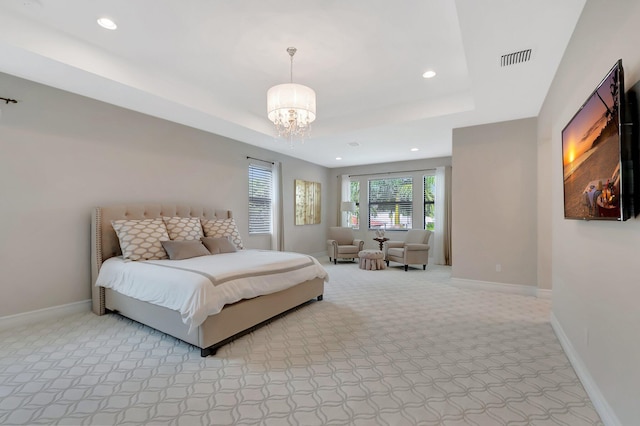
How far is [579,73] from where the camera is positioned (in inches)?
88.5

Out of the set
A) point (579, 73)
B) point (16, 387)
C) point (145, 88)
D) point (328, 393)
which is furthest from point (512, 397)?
point (145, 88)

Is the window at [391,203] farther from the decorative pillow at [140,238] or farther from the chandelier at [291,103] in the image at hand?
the decorative pillow at [140,238]

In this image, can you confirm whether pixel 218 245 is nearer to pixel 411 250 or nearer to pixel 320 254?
pixel 411 250

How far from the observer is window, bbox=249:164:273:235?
6.07 metres

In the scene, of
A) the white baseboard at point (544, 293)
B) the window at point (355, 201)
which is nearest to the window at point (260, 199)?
the window at point (355, 201)

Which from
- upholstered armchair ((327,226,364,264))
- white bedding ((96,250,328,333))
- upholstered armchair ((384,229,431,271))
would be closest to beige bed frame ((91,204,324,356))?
white bedding ((96,250,328,333))

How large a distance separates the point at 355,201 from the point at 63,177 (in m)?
6.69

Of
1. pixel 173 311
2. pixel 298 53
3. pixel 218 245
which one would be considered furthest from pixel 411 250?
pixel 173 311

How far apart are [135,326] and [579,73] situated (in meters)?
4.75

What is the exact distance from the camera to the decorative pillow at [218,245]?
4074mm

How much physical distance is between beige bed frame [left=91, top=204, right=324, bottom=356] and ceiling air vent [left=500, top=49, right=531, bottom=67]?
3.24 metres

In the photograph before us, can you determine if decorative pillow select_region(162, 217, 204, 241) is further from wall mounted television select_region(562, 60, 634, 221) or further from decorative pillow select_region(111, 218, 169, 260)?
wall mounted television select_region(562, 60, 634, 221)

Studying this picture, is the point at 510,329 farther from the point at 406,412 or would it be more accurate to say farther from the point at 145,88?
the point at 145,88

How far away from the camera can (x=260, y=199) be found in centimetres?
630
